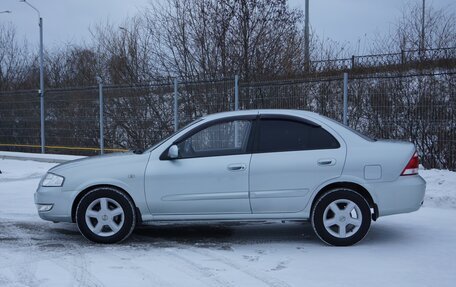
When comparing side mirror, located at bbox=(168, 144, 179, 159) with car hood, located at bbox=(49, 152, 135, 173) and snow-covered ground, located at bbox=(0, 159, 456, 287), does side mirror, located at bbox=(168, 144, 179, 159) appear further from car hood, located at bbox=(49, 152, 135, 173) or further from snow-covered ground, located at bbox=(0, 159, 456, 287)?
snow-covered ground, located at bbox=(0, 159, 456, 287)

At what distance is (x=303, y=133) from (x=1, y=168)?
35.3 feet

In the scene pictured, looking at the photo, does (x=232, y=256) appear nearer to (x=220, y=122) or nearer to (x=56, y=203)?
(x=220, y=122)

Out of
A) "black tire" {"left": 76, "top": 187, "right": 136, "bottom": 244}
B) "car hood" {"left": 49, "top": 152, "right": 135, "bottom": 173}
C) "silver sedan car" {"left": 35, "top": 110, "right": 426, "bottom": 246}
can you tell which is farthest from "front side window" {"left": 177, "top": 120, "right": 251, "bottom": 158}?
"black tire" {"left": 76, "top": 187, "right": 136, "bottom": 244}

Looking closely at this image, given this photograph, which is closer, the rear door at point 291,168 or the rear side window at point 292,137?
the rear door at point 291,168

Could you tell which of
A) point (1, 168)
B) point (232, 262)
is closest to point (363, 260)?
point (232, 262)

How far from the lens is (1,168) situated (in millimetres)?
14102

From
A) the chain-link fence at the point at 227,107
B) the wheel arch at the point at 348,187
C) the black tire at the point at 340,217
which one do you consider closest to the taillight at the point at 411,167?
the wheel arch at the point at 348,187

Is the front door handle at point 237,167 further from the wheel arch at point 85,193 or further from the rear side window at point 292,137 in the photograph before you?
the wheel arch at point 85,193

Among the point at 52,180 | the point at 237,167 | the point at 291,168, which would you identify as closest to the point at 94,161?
the point at 52,180

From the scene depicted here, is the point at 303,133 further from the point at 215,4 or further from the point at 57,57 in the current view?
the point at 57,57

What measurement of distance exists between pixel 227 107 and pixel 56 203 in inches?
273

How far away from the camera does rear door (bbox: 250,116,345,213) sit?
234 inches

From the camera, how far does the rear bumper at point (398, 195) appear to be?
5887 millimetres

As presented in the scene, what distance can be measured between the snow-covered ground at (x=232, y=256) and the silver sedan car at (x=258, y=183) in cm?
37
